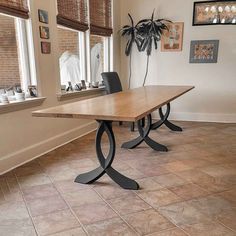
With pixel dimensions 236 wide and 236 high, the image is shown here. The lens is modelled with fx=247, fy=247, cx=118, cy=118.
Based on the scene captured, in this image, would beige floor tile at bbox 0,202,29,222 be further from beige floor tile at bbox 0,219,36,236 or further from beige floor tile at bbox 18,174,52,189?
beige floor tile at bbox 18,174,52,189

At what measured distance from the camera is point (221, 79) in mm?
4629

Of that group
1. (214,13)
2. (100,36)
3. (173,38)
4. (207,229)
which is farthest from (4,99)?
(214,13)

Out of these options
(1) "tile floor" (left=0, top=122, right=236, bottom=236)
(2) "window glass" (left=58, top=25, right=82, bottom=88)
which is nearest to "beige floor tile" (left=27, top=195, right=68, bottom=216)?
(1) "tile floor" (left=0, top=122, right=236, bottom=236)

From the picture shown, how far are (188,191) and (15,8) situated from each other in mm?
2502

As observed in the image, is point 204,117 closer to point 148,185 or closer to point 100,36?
point 100,36

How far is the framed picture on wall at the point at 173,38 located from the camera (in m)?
4.64

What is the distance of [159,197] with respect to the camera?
6.93 feet

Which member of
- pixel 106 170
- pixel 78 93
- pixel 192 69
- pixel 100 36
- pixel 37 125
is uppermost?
pixel 100 36

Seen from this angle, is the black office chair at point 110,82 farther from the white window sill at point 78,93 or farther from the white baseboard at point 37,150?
the white baseboard at point 37,150

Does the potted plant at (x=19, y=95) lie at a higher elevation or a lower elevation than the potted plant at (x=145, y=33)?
lower

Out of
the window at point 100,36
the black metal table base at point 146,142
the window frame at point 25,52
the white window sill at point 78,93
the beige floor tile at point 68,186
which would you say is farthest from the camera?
the window at point 100,36

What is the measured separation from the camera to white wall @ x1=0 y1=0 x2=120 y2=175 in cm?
261

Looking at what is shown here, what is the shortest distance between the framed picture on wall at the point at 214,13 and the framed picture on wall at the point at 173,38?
0.97ft

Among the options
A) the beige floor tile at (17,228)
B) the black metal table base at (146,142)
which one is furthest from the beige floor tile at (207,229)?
the black metal table base at (146,142)
